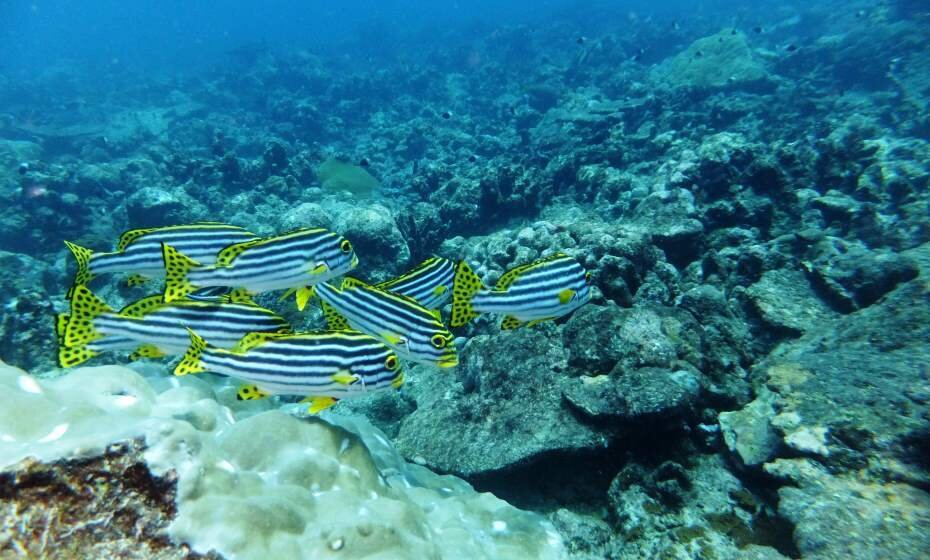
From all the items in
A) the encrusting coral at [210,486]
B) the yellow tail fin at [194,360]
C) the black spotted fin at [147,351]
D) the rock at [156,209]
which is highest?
the yellow tail fin at [194,360]

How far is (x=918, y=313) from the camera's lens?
194 inches

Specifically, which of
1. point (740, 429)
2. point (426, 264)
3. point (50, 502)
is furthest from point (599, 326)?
point (50, 502)

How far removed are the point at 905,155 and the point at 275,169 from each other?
19678 millimetres

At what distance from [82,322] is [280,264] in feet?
5.13

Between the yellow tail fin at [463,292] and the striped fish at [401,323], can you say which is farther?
the yellow tail fin at [463,292]

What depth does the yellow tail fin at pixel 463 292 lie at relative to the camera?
435cm

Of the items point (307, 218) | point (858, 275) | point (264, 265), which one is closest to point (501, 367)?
point (264, 265)

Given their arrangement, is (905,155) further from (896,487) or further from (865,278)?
(896,487)

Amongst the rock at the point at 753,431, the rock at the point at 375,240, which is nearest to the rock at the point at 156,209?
the rock at the point at 375,240

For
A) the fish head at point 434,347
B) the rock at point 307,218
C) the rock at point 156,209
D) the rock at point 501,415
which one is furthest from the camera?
the rock at point 156,209

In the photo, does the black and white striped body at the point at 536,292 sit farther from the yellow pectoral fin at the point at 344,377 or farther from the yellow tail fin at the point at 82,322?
the yellow tail fin at the point at 82,322

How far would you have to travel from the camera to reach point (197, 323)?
382cm

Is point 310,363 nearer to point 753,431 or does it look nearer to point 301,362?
point 301,362

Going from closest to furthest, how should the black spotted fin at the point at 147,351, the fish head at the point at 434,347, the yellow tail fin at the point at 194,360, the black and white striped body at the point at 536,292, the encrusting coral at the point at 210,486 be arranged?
the encrusting coral at the point at 210,486 < the yellow tail fin at the point at 194,360 < the fish head at the point at 434,347 < the black spotted fin at the point at 147,351 < the black and white striped body at the point at 536,292
